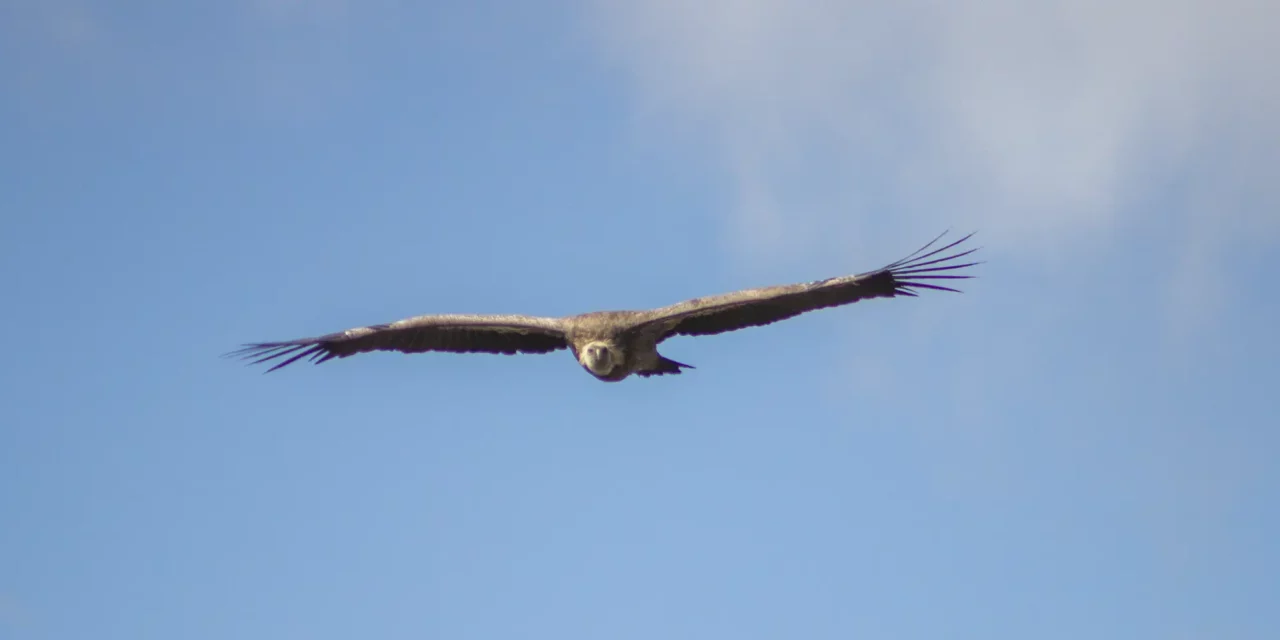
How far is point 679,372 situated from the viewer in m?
19.1

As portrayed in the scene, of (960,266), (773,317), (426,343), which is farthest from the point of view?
(426,343)

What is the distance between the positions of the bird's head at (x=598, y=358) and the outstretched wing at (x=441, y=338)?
24.6 inches

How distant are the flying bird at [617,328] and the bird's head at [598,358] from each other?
0.04ft

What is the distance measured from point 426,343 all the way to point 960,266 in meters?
6.50

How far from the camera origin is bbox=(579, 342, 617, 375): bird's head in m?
18.4

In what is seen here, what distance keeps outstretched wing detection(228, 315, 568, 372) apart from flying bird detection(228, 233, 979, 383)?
0.04 ft

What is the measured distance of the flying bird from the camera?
17.6 metres

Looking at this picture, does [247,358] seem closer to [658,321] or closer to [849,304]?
[658,321]

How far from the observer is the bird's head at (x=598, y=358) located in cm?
1844

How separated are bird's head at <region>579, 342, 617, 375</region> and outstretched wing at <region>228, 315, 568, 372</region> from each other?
63cm

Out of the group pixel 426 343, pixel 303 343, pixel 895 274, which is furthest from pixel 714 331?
pixel 303 343

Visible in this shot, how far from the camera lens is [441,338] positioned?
770 inches

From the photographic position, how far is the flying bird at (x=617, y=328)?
17641 mm

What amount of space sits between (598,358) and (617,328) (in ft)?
1.32
